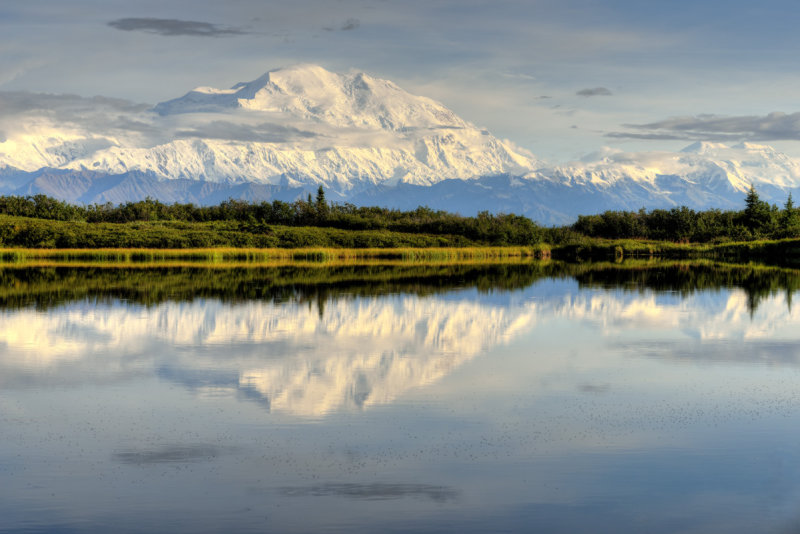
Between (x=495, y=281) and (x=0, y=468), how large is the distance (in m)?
43.9

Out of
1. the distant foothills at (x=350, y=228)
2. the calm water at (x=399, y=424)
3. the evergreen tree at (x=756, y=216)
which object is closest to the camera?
the calm water at (x=399, y=424)

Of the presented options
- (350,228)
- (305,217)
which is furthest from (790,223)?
(305,217)

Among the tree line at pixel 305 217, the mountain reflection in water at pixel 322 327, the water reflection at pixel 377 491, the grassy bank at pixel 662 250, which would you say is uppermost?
the tree line at pixel 305 217

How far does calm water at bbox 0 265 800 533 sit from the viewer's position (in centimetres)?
1112

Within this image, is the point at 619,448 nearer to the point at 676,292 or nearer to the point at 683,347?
the point at 683,347

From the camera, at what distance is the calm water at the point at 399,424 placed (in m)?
11.1

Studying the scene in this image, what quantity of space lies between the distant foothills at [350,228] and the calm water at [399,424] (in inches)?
3294

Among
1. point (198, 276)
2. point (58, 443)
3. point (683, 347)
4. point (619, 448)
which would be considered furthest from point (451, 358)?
point (198, 276)

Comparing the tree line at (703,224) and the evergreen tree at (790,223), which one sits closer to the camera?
the evergreen tree at (790,223)

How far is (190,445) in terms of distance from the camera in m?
13.9

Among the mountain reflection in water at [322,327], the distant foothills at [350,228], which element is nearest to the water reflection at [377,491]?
the mountain reflection in water at [322,327]

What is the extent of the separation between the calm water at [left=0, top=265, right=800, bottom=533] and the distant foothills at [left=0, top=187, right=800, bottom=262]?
83.7 m

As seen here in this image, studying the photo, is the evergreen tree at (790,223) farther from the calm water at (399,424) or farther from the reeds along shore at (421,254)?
the calm water at (399,424)

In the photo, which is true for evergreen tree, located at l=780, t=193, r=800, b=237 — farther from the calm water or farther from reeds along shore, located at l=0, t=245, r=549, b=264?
the calm water
